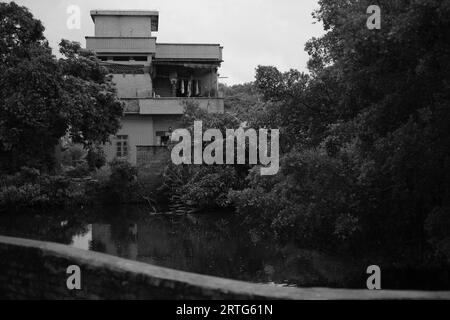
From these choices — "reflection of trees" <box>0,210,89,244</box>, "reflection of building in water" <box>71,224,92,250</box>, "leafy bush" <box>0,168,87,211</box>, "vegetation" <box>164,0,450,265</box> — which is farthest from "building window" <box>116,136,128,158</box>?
"vegetation" <box>164,0,450,265</box>

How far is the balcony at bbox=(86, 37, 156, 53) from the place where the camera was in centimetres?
3194

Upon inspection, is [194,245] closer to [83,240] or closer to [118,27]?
[83,240]

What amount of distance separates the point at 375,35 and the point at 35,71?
1252 cm

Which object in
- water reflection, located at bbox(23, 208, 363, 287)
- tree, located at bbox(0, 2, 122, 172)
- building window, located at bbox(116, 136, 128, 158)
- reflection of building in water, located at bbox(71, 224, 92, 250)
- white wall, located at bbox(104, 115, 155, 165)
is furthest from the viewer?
white wall, located at bbox(104, 115, 155, 165)

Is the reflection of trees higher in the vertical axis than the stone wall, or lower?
lower

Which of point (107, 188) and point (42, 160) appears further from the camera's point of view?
point (107, 188)

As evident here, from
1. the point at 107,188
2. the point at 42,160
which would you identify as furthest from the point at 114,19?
the point at 42,160

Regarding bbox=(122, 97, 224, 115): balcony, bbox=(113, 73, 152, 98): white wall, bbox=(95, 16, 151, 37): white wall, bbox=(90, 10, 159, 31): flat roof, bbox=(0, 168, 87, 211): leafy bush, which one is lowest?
bbox=(0, 168, 87, 211): leafy bush

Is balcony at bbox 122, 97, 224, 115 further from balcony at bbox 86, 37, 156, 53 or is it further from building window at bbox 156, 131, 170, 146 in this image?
→ balcony at bbox 86, 37, 156, 53

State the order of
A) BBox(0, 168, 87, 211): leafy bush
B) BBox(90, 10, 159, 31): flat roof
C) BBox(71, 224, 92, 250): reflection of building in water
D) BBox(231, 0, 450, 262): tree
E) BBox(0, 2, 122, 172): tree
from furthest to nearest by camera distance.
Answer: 1. BBox(90, 10, 159, 31): flat roof
2. BBox(0, 168, 87, 211): leafy bush
3. BBox(0, 2, 122, 172): tree
4. BBox(71, 224, 92, 250): reflection of building in water
5. BBox(231, 0, 450, 262): tree

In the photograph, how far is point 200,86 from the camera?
113 ft

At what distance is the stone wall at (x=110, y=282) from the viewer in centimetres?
416
